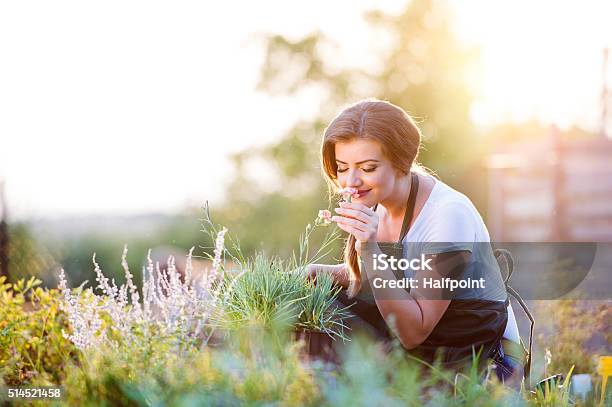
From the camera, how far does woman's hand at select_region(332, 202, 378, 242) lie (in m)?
2.48

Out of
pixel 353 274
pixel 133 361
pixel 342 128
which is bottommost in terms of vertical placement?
pixel 133 361

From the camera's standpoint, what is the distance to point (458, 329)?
9.02 ft

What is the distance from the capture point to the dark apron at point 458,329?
2.72m

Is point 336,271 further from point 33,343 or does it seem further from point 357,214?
point 33,343

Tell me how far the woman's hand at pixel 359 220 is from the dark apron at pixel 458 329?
13.7 inches

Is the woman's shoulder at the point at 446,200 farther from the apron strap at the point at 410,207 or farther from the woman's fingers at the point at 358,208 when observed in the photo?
the woman's fingers at the point at 358,208

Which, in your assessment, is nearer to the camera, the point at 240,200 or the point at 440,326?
the point at 440,326

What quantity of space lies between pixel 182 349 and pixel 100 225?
345 centimetres

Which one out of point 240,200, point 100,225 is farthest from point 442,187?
point 240,200

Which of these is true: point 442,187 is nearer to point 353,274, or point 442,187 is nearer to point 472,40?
point 353,274

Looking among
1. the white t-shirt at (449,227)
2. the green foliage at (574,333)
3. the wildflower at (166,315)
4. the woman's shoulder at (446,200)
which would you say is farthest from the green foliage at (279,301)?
the green foliage at (574,333)

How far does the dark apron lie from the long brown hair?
109mm

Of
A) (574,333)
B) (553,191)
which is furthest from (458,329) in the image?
(553,191)

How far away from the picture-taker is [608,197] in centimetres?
928
